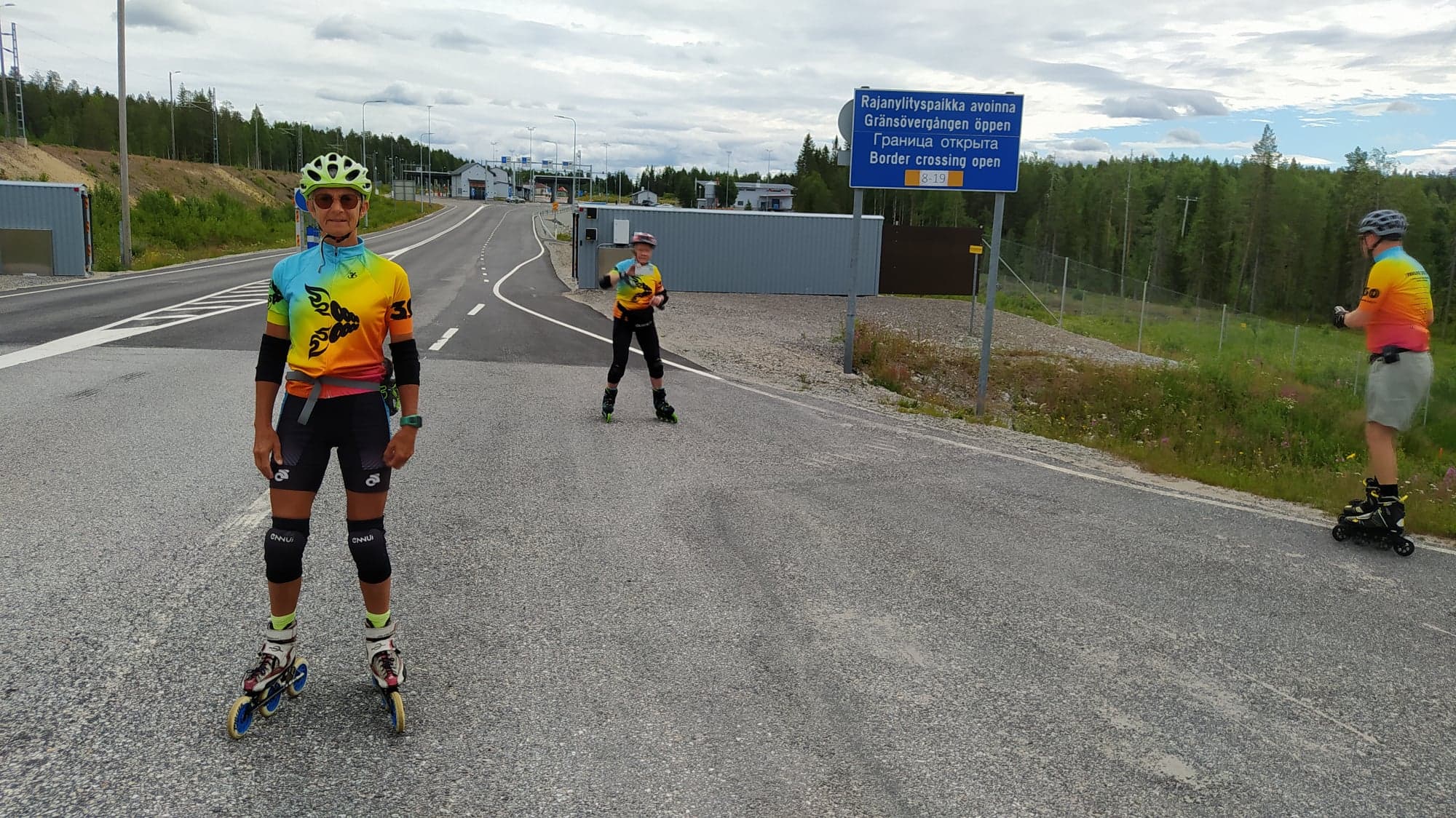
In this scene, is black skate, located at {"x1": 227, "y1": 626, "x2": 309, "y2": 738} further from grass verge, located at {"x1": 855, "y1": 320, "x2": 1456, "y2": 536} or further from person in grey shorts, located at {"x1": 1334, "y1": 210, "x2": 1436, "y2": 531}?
grass verge, located at {"x1": 855, "y1": 320, "x2": 1456, "y2": 536}

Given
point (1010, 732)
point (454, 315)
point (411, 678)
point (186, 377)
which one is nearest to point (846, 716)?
point (1010, 732)

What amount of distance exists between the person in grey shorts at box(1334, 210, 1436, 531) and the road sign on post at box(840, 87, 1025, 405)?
5844 millimetres

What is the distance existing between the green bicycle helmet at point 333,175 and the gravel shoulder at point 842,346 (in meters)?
6.53

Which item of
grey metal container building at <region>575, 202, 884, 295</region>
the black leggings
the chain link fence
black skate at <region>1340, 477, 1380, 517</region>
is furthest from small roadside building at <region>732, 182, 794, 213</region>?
black skate at <region>1340, 477, 1380, 517</region>

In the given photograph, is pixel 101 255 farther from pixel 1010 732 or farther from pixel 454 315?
pixel 1010 732

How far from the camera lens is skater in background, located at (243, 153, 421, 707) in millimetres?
3459

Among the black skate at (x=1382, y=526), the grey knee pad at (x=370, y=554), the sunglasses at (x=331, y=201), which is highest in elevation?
the sunglasses at (x=331, y=201)

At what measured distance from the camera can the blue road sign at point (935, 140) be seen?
1269 cm

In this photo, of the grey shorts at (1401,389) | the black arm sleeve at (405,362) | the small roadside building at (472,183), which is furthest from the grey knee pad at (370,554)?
the small roadside building at (472,183)

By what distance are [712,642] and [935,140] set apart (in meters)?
10.4

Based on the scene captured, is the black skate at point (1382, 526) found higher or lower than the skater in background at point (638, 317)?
lower

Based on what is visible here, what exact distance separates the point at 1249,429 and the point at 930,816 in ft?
42.7

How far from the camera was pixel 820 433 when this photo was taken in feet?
31.4

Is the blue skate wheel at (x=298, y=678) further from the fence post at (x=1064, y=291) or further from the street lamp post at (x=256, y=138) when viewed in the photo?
the street lamp post at (x=256, y=138)
